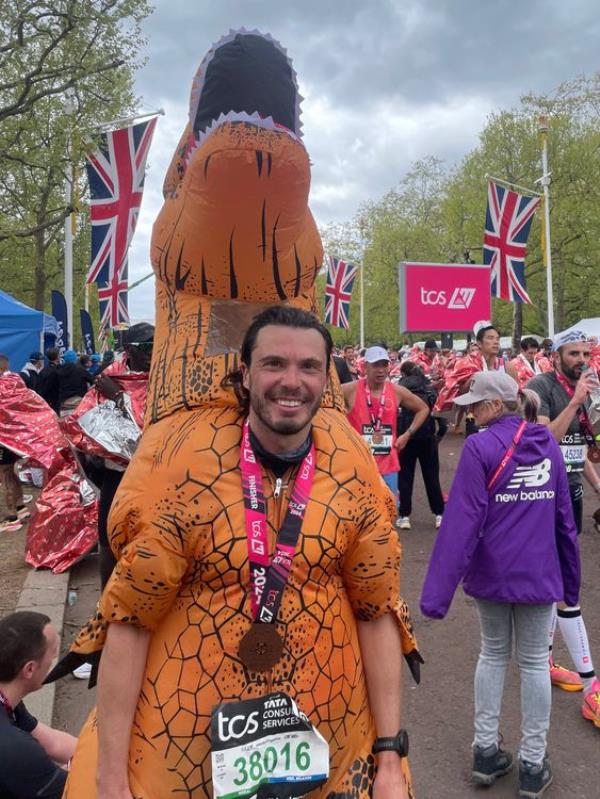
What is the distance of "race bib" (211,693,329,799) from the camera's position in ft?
5.01

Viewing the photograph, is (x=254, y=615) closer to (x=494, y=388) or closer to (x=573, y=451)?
(x=494, y=388)

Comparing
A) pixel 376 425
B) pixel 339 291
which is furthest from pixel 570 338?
pixel 339 291

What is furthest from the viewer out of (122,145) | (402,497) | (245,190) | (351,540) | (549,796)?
(122,145)

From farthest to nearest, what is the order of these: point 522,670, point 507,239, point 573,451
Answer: point 507,239
point 573,451
point 522,670

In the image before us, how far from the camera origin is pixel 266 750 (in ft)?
5.11

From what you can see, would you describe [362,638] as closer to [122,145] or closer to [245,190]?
[245,190]

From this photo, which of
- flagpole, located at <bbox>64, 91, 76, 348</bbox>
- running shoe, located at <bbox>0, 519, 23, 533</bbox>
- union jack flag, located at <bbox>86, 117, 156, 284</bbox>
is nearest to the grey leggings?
running shoe, located at <bbox>0, 519, 23, 533</bbox>

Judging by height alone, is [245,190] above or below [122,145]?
below

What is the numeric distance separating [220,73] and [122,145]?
922 cm

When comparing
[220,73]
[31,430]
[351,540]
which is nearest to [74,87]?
[31,430]

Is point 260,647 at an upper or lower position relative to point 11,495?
upper

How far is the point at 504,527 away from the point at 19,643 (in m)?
2.01

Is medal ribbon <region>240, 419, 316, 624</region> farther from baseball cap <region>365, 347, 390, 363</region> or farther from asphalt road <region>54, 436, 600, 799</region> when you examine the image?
baseball cap <region>365, 347, 390, 363</region>

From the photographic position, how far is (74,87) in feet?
40.5
